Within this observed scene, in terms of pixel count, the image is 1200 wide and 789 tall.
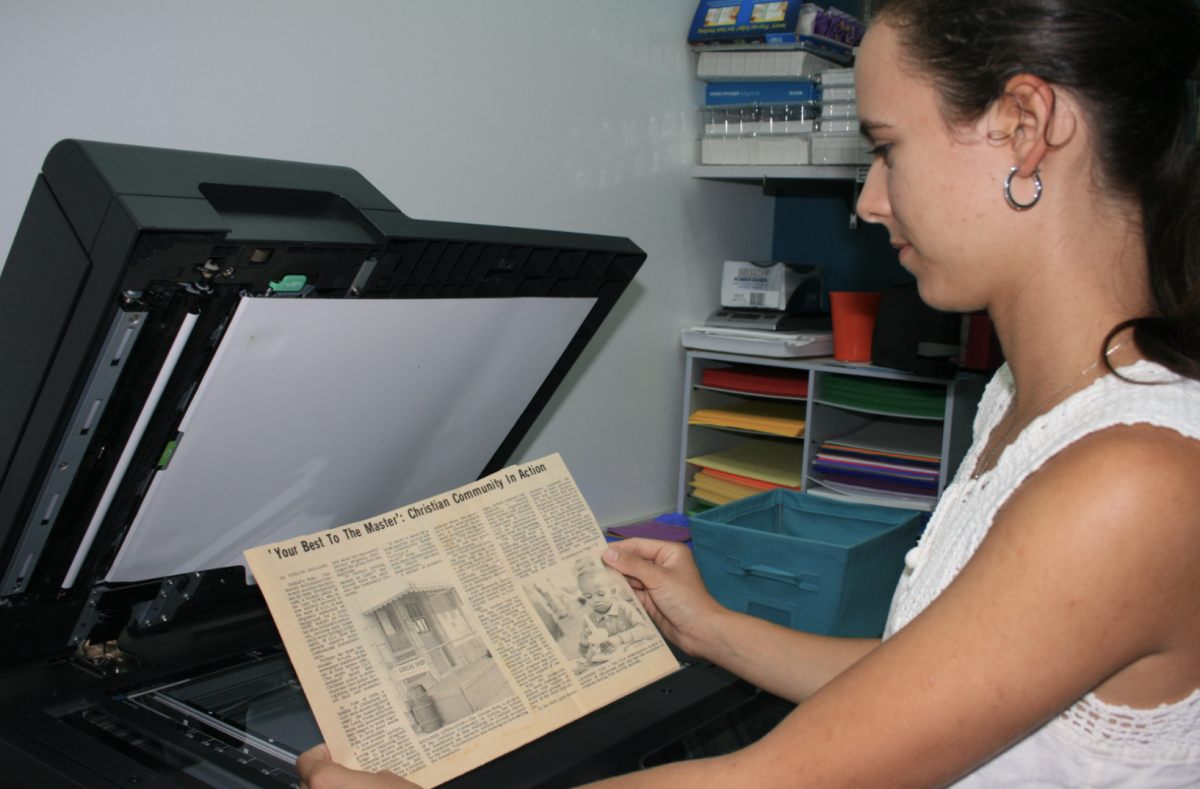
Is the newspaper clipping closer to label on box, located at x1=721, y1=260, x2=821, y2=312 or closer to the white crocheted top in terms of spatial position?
the white crocheted top

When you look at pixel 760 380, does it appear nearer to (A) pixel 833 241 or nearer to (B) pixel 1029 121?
(A) pixel 833 241

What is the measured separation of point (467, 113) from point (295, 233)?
981mm

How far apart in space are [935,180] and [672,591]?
1.70 ft

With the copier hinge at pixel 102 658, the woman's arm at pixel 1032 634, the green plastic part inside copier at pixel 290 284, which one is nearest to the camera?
the woman's arm at pixel 1032 634

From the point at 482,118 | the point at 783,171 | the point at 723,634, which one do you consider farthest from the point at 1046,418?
the point at 783,171

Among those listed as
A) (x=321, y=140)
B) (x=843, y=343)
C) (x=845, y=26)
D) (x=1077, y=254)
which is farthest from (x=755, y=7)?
(x=1077, y=254)

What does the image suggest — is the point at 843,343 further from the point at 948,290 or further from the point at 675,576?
the point at 948,290

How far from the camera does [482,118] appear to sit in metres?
1.67

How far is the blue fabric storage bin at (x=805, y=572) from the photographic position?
137cm

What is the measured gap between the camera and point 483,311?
0.92 m

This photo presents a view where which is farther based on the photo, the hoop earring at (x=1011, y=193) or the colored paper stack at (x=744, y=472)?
the colored paper stack at (x=744, y=472)

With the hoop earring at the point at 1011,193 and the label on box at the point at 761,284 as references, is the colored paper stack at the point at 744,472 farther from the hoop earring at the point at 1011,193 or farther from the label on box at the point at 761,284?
the hoop earring at the point at 1011,193

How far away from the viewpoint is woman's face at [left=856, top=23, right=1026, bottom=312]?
0.64 metres

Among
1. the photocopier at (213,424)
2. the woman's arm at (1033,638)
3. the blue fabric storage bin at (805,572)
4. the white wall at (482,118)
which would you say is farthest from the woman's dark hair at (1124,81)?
the white wall at (482,118)
